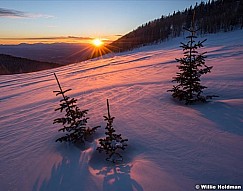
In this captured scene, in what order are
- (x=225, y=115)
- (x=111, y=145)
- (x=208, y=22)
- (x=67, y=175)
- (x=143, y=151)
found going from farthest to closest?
(x=208, y=22) → (x=225, y=115) → (x=143, y=151) → (x=111, y=145) → (x=67, y=175)

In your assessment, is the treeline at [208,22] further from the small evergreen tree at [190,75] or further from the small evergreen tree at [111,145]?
the small evergreen tree at [111,145]

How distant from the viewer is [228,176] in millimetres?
2719

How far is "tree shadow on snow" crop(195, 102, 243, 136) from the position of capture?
13.2ft

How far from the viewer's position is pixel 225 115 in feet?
15.0

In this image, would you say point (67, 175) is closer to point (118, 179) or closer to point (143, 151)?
point (118, 179)

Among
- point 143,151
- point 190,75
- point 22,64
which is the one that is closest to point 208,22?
point 190,75

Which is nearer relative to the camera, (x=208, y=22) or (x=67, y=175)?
(x=67, y=175)

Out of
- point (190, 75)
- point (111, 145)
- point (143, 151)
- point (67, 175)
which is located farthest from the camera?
point (190, 75)

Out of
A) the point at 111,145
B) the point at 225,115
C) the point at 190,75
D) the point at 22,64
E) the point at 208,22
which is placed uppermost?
the point at 190,75

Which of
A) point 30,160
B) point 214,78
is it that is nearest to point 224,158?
point 30,160

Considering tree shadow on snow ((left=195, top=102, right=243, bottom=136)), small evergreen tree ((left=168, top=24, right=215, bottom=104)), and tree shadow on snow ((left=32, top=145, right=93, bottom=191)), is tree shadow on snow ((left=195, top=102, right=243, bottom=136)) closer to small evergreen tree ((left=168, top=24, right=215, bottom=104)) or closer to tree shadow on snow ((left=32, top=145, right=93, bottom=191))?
small evergreen tree ((left=168, top=24, right=215, bottom=104))

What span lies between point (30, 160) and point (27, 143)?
813 millimetres

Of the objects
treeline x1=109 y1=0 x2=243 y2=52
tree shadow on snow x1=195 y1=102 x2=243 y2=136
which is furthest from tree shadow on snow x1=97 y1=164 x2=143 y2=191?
treeline x1=109 y1=0 x2=243 y2=52

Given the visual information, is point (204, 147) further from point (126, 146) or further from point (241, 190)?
point (126, 146)
